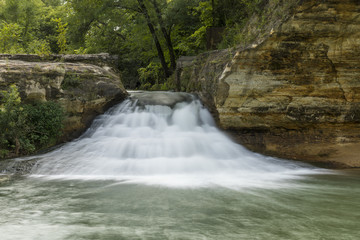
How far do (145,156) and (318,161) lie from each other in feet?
15.6

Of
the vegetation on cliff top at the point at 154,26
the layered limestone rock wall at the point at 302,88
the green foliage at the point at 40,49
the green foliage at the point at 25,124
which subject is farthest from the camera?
the vegetation on cliff top at the point at 154,26

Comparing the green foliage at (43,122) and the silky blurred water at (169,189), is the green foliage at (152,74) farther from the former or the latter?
the green foliage at (43,122)

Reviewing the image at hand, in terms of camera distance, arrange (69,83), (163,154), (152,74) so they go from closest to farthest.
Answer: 1. (163,154)
2. (69,83)
3. (152,74)

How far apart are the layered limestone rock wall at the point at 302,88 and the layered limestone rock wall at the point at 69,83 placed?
12.4ft

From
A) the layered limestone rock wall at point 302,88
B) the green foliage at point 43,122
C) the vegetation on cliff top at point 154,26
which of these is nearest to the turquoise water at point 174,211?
the green foliage at point 43,122

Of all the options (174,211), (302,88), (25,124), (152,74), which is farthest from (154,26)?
(174,211)

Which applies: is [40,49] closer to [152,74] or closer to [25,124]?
[25,124]

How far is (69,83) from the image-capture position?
962 centimetres

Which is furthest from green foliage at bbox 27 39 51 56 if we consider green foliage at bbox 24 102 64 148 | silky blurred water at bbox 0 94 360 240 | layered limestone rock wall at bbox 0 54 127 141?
silky blurred water at bbox 0 94 360 240

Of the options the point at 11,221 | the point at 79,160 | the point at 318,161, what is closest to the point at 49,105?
the point at 79,160

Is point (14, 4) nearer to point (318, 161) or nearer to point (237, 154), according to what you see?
point (237, 154)

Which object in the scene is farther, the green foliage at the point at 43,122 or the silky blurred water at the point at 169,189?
the green foliage at the point at 43,122

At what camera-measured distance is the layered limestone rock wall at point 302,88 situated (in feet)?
24.1

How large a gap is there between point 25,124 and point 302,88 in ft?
24.5
